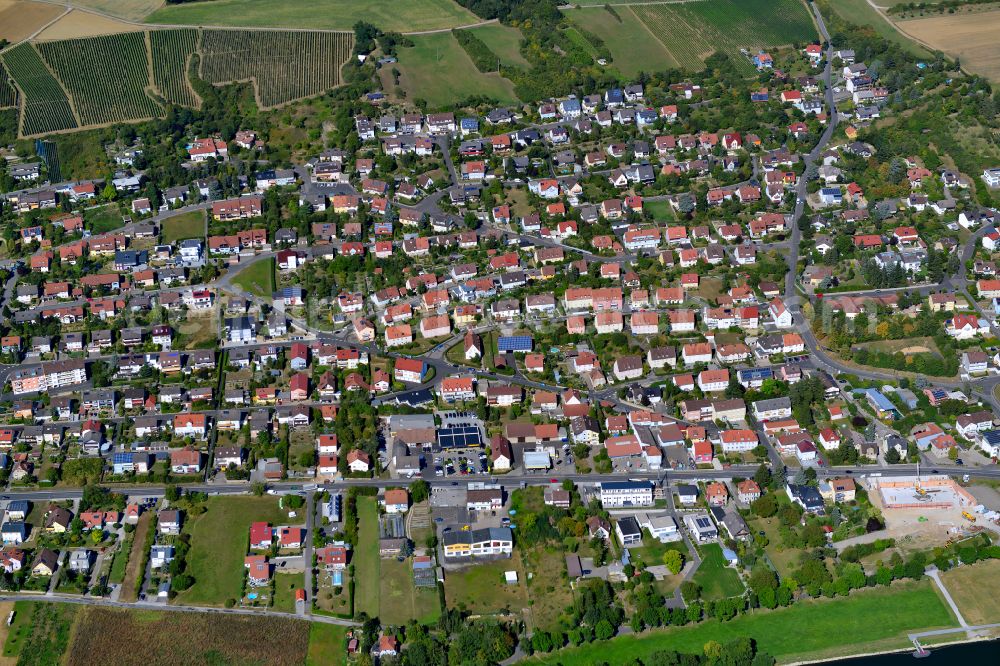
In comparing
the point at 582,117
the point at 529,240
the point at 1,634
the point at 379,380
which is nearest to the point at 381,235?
the point at 529,240

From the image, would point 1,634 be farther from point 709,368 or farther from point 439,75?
point 439,75

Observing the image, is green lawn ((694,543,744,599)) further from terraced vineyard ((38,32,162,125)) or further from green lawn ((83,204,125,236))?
terraced vineyard ((38,32,162,125))

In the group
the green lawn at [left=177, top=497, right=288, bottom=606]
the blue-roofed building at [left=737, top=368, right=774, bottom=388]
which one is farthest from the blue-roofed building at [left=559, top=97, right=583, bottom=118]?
the green lawn at [left=177, top=497, right=288, bottom=606]

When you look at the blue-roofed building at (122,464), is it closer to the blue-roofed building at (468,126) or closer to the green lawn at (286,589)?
the green lawn at (286,589)

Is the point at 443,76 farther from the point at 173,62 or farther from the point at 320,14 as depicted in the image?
the point at 173,62

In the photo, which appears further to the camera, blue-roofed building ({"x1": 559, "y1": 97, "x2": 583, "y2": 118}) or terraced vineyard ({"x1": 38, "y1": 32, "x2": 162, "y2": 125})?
terraced vineyard ({"x1": 38, "y1": 32, "x2": 162, "y2": 125})

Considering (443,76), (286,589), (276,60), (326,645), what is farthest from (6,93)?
(326,645)
